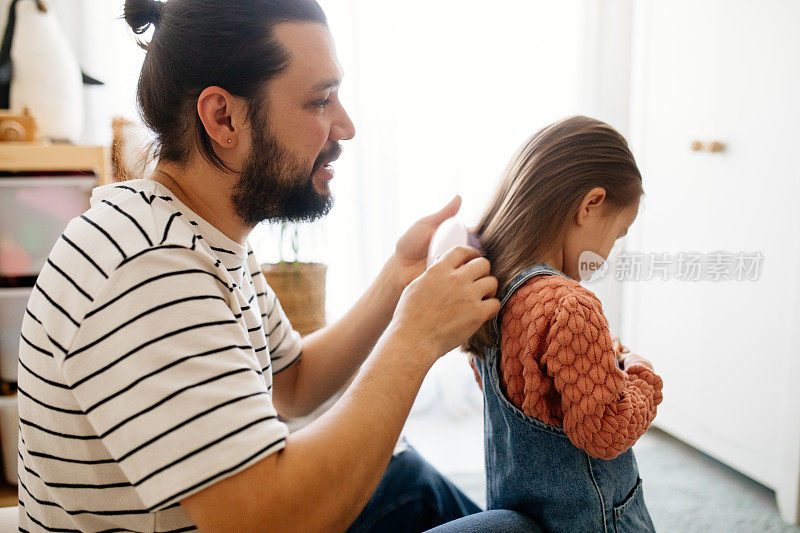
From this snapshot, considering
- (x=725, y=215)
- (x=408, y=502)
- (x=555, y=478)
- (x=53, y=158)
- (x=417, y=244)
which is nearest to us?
(x=555, y=478)

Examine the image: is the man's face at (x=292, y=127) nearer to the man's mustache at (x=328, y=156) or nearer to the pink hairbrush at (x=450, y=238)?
the man's mustache at (x=328, y=156)

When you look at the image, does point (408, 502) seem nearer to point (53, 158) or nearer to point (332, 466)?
point (332, 466)

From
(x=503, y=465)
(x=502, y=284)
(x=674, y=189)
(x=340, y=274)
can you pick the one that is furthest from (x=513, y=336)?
(x=340, y=274)

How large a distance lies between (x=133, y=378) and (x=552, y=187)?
0.65 metres

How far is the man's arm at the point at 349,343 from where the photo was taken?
113 cm

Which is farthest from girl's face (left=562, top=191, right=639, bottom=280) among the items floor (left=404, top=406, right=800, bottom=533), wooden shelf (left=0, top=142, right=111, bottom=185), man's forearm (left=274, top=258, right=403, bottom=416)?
wooden shelf (left=0, top=142, right=111, bottom=185)

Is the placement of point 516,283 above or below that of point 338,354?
above

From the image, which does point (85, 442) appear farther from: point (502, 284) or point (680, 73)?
point (680, 73)

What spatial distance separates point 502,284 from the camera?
0.95 metres

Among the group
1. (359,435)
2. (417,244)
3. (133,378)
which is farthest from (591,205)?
(133,378)

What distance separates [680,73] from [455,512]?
1604 millimetres

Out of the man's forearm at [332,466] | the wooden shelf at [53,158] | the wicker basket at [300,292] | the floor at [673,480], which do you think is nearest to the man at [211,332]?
the man's forearm at [332,466]

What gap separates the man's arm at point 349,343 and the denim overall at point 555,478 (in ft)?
0.79

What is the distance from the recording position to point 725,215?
184 cm
